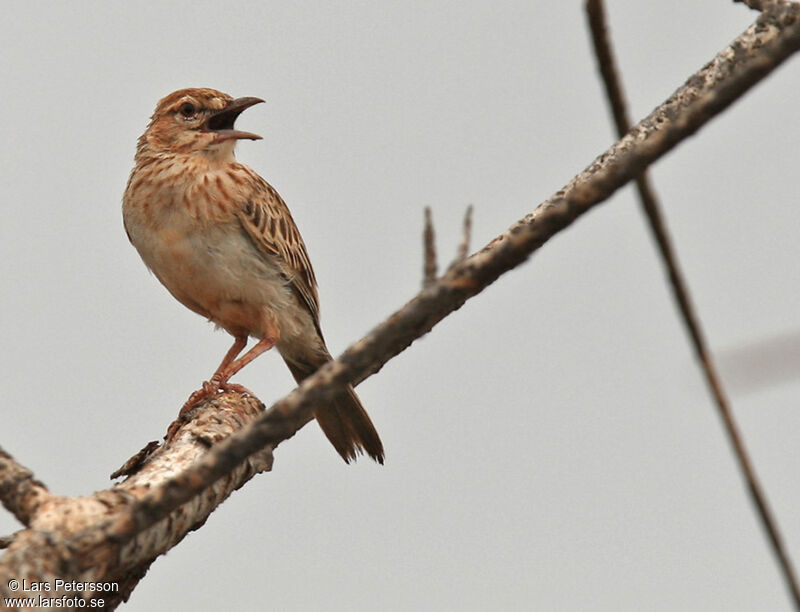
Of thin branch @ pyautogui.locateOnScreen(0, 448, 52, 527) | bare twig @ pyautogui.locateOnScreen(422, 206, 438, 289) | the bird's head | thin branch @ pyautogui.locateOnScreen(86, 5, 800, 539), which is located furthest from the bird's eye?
bare twig @ pyautogui.locateOnScreen(422, 206, 438, 289)

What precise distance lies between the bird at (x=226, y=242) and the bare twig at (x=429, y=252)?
13.5 ft

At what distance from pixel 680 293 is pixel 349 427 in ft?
15.5

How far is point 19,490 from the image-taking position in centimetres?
357

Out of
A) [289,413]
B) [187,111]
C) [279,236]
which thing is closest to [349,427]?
[279,236]

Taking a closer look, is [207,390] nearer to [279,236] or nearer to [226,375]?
[226,375]

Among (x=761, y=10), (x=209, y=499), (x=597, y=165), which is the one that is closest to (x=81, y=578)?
(x=209, y=499)

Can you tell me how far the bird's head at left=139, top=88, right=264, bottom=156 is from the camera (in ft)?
25.3

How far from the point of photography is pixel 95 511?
140 inches

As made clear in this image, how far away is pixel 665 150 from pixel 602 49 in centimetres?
96

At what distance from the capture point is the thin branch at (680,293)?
2268mm

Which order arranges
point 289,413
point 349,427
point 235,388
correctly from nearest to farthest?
point 289,413
point 235,388
point 349,427

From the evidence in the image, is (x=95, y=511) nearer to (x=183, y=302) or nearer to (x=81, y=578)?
(x=81, y=578)

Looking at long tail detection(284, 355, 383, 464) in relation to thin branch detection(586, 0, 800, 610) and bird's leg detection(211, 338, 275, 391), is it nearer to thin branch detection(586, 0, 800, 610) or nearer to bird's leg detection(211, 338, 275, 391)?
bird's leg detection(211, 338, 275, 391)

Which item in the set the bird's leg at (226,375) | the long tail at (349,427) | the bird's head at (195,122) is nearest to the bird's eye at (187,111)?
the bird's head at (195,122)
